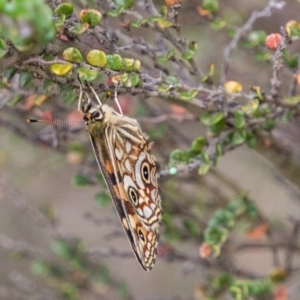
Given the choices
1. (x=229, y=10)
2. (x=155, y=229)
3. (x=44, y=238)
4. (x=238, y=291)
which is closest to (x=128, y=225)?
(x=155, y=229)

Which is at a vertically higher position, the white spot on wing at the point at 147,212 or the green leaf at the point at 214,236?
the white spot on wing at the point at 147,212

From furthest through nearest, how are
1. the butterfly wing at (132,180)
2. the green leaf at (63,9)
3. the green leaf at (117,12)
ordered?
the butterfly wing at (132,180), the green leaf at (117,12), the green leaf at (63,9)

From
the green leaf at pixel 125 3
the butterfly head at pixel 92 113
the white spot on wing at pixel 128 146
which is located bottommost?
the white spot on wing at pixel 128 146

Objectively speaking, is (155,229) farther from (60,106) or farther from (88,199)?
(88,199)

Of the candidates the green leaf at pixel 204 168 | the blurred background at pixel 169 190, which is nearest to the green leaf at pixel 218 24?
the blurred background at pixel 169 190

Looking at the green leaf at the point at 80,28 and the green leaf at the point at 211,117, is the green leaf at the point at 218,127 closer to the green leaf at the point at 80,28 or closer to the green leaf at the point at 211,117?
the green leaf at the point at 211,117

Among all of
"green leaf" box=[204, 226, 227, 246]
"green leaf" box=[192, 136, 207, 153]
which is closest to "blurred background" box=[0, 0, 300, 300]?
"green leaf" box=[192, 136, 207, 153]

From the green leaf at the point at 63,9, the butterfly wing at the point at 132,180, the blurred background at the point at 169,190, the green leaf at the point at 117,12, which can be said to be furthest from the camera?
the blurred background at the point at 169,190

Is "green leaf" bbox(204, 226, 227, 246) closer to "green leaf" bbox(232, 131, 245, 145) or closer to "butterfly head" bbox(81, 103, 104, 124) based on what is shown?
"green leaf" bbox(232, 131, 245, 145)
